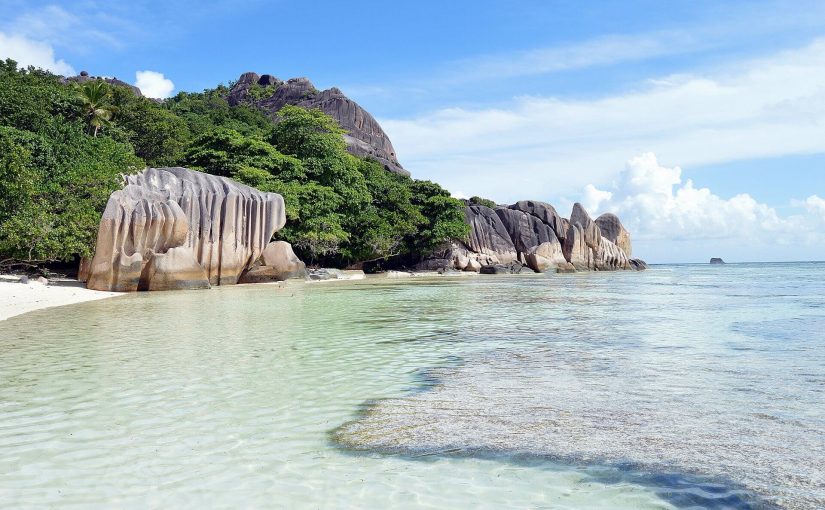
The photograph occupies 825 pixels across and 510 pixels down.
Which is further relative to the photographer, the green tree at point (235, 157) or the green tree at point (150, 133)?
the green tree at point (150, 133)

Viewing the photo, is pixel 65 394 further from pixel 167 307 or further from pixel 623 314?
pixel 623 314

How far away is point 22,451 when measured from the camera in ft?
12.0

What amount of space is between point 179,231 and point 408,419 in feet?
56.0

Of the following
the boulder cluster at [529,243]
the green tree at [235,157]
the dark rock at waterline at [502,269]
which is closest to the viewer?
the green tree at [235,157]

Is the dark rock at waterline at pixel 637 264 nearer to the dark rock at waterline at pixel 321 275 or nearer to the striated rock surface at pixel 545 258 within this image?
the striated rock surface at pixel 545 258

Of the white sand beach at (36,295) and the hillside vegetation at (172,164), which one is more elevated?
the hillside vegetation at (172,164)

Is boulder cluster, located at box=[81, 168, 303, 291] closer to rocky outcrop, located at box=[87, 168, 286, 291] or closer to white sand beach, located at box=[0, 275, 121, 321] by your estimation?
rocky outcrop, located at box=[87, 168, 286, 291]

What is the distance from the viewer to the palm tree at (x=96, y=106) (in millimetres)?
33719

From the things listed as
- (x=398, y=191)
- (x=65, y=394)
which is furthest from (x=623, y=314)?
(x=398, y=191)

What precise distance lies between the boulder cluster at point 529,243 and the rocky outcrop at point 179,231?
21029mm

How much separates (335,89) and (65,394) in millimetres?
67730

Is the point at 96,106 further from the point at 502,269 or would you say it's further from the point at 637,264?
the point at 637,264

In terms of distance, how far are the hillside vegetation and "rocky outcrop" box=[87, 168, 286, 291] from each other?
1100mm

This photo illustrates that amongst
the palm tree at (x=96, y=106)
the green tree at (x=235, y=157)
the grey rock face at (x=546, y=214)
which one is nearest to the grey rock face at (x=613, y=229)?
the grey rock face at (x=546, y=214)
